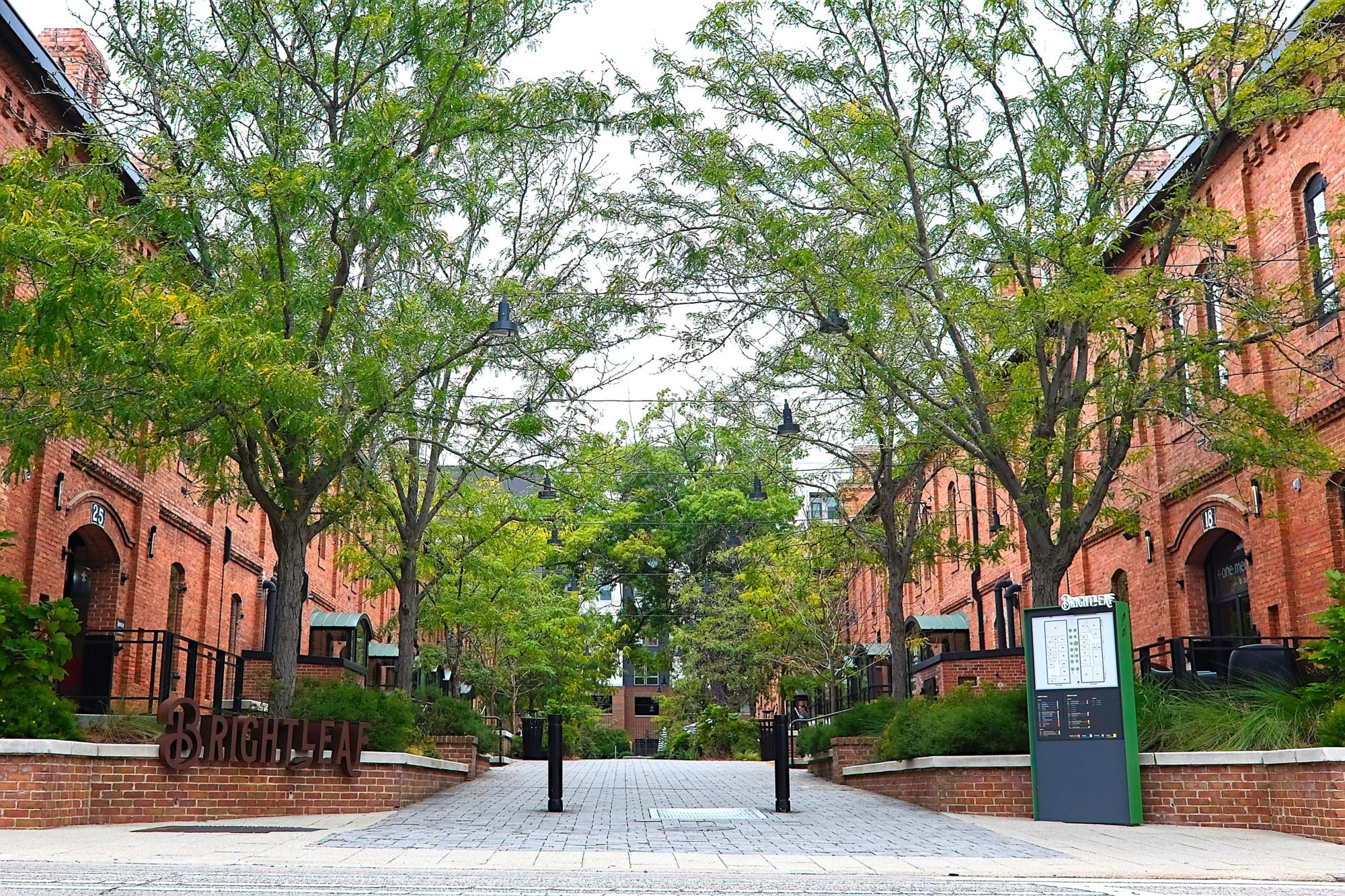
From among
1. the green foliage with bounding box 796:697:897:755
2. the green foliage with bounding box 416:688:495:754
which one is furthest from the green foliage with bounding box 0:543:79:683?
the green foliage with bounding box 796:697:897:755

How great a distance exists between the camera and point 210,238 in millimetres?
13914

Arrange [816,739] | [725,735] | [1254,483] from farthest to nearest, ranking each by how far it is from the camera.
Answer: [725,735] < [816,739] < [1254,483]

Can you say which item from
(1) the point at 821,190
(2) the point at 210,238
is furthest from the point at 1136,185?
(2) the point at 210,238

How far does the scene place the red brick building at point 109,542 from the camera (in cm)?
1537

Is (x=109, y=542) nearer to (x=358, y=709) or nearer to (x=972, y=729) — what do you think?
(x=358, y=709)

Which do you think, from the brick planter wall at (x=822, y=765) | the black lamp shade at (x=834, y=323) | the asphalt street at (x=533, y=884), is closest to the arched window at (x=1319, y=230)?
the black lamp shade at (x=834, y=323)

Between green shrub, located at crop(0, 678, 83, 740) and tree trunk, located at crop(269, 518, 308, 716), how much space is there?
256 cm

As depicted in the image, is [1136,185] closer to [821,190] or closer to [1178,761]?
[821,190]

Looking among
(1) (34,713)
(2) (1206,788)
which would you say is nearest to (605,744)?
(2) (1206,788)

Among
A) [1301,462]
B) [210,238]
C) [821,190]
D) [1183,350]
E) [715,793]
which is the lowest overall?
[715,793]

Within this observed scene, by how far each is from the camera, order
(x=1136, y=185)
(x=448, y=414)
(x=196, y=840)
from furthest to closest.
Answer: (x=448, y=414) → (x=1136, y=185) → (x=196, y=840)

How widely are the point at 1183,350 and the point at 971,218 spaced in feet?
9.14

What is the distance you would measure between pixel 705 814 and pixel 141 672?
33.7ft

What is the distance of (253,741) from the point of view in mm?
13500
